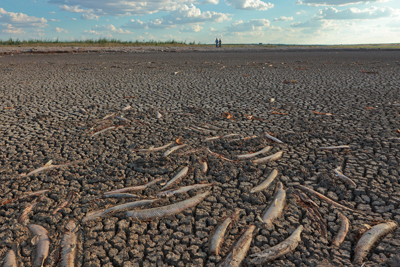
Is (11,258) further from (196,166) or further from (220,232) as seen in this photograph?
(196,166)

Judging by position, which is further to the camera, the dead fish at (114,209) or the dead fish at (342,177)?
the dead fish at (342,177)

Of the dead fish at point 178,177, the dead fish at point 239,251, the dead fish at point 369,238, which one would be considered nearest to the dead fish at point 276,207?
the dead fish at point 239,251

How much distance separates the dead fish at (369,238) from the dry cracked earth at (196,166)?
0.03 m

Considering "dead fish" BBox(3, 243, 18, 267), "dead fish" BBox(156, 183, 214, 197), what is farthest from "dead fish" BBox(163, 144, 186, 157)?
"dead fish" BBox(3, 243, 18, 267)

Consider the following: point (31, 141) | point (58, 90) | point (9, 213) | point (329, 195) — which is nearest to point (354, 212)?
point (329, 195)

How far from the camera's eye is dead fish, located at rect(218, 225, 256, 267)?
4.13 feet

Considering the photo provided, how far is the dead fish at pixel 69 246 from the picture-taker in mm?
1274

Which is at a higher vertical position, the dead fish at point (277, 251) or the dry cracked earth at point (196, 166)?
the dry cracked earth at point (196, 166)

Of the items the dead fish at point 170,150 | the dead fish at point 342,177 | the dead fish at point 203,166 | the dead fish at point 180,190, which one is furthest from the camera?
the dead fish at point 170,150

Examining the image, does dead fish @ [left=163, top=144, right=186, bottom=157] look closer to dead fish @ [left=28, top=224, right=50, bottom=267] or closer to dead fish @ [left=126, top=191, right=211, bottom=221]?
dead fish @ [left=126, top=191, right=211, bottom=221]

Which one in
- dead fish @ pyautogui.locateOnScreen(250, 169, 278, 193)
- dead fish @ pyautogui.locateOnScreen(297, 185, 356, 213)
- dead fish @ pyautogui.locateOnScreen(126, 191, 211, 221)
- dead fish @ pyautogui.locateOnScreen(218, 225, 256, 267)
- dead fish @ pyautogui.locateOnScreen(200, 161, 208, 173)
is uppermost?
dead fish @ pyautogui.locateOnScreen(200, 161, 208, 173)

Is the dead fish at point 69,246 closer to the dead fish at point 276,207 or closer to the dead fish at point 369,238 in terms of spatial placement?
the dead fish at point 276,207

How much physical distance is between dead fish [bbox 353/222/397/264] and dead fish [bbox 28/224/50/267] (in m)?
1.49

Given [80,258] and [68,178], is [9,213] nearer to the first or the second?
[68,178]
